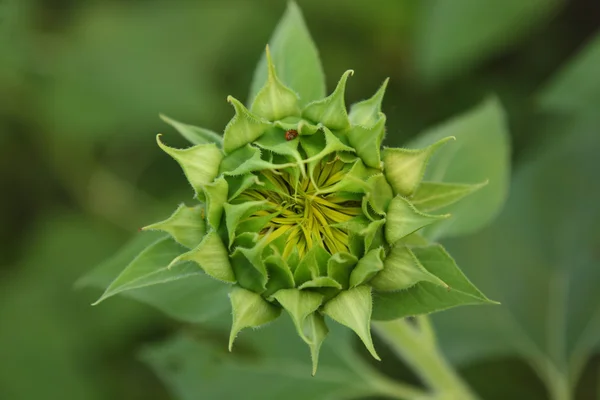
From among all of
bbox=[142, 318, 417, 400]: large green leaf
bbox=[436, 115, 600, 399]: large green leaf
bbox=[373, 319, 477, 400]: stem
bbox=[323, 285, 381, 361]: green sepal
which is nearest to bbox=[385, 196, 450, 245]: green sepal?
bbox=[323, 285, 381, 361]: green sepal

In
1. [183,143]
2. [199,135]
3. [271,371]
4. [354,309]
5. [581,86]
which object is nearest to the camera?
[354,309]

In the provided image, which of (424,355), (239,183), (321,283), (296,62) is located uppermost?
(296,62)

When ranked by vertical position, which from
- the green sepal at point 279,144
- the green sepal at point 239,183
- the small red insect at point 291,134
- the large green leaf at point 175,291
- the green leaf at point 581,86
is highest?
the green leaf at point 581,86

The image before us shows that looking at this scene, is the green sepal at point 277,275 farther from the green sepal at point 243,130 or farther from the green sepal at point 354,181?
the green sepal at point 243,130

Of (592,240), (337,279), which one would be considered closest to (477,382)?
(592,240)

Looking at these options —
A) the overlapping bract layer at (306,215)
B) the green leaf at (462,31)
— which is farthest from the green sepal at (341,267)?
the green leaf at (462,31)

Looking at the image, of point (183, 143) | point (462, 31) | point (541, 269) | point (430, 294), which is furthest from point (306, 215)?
point (183, 143)

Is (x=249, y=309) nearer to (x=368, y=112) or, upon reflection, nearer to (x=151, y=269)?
(x=151, y=269)
